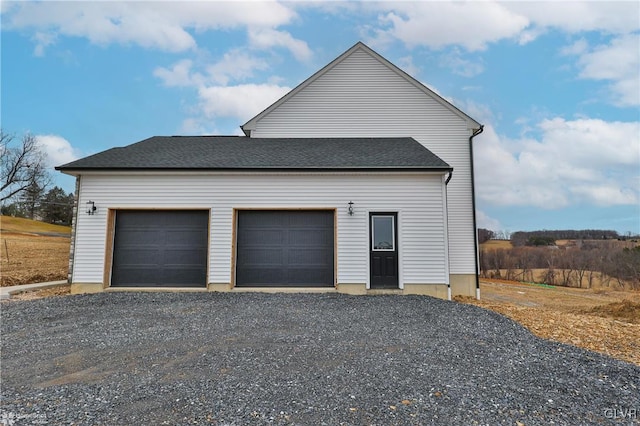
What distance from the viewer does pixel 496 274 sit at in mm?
25422

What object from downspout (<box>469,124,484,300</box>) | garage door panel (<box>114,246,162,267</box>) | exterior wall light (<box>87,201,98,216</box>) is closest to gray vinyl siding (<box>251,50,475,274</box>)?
downspout (<box>469,124,484,300</box>)

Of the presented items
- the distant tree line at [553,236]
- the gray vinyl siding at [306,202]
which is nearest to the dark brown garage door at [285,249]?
the gray vinyl siding at [306,202]

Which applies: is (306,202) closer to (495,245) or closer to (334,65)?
(334,65)

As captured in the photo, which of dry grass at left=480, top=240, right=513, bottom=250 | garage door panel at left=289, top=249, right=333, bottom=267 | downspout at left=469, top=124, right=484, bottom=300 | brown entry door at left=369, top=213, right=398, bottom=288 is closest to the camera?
brown entry door at left=369, top=213, right=398, bottom=288

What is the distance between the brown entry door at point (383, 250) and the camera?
366 inches

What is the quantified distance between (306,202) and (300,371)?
19.6 ft

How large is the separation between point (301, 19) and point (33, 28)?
9409 millimetres

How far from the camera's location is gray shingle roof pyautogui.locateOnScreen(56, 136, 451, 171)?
30.4ft

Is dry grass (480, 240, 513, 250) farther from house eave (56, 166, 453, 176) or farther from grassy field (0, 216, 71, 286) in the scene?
grassy field (0, 216, 71, 286)

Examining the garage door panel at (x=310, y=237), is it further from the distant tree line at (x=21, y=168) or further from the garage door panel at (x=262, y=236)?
the distant tree line at (x=21, y=168)

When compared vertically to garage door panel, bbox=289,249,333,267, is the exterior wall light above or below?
above

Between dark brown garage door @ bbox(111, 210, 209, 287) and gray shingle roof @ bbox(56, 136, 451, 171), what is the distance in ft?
4.78

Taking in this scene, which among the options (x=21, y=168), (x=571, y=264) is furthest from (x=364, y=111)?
(x=21, y=168)

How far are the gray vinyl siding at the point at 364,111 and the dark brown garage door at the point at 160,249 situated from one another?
15.1 ft
